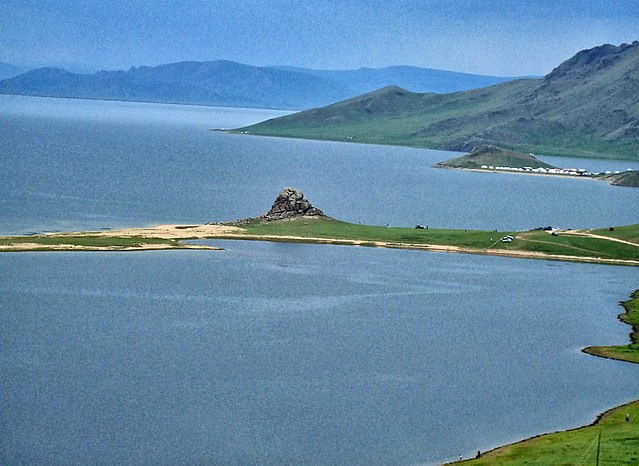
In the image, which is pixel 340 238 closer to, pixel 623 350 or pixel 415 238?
pixel 415 238

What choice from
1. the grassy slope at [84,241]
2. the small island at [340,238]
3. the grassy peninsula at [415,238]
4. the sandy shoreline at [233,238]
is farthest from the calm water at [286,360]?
the grassy peninsula at [415,238]

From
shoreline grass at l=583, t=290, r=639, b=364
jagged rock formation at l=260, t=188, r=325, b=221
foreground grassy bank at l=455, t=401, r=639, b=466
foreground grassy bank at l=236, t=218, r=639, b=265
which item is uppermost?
jagged rock formation at l=260, t=188, r=325, b=221

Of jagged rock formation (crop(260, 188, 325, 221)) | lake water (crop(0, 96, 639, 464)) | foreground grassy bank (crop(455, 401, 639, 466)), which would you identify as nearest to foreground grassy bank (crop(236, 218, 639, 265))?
jagged rock formation (crop(260, 188, 325, 221))

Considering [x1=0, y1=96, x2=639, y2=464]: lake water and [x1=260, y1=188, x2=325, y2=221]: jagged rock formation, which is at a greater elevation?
[x1=260, y1=188, x2=325, y2=221]: jagged rock formation

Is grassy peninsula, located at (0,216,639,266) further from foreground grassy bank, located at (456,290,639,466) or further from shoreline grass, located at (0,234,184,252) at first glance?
foreground grassy bank, located at (456,290,639,466)

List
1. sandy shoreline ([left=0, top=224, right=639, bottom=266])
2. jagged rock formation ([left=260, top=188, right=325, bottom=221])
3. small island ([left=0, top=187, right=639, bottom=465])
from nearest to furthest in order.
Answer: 1. small island ([left=0, top=187, right=639, bottom=465])
2. sandy shoreline ([left=0, top=224, right=639, bottom=266])
3. jagged rock formation ([left=260, top=188, right=325, bottom=221])

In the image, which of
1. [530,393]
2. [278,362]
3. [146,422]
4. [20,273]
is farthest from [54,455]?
[20,273]
